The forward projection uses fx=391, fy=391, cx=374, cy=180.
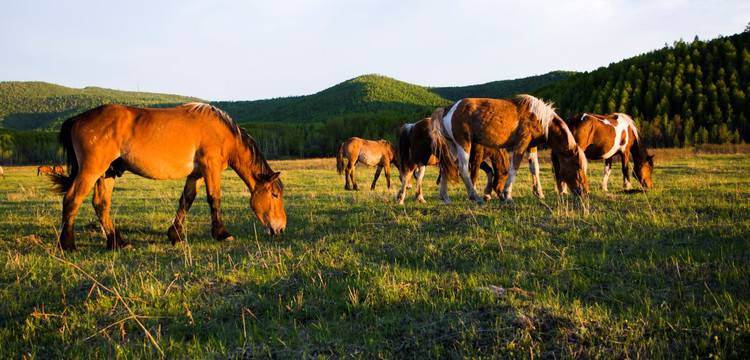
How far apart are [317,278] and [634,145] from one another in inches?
419

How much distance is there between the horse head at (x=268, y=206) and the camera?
6602mm

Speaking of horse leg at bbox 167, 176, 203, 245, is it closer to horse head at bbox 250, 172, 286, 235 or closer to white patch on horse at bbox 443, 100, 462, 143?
horse head at bbox 250, 172, 286, 235

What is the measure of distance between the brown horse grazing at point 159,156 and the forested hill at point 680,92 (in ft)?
184

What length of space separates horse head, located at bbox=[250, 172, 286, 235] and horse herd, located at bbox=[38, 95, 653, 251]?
0.02m

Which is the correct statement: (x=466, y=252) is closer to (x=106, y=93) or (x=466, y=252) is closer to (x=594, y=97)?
(x=594, y=97)

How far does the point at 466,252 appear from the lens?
15.5ft

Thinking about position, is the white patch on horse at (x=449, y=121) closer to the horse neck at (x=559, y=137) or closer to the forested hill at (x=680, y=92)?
the horse neck at (x=559, y=137)

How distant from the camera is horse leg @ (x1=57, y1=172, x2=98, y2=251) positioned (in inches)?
216

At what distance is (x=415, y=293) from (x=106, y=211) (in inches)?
208

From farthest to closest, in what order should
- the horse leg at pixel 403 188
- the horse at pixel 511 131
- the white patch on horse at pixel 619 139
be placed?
the white patch on horse at pixel 619 139
the horse leg at pixel 403 188
the horse at pixel 511 131

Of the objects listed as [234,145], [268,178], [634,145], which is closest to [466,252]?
[268,178]

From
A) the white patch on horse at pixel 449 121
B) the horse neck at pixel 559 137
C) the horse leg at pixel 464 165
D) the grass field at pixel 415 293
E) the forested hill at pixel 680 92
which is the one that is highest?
the forested hill at pixel 680 92

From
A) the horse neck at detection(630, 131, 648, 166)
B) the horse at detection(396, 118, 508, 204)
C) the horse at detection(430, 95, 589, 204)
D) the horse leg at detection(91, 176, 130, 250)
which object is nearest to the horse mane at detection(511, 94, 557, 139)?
the horse at detection(430, 95, 589, 204)

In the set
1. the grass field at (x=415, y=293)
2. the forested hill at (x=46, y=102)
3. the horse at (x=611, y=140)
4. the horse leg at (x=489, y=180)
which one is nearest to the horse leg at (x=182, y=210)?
the grass field at (x=415, y=293)
